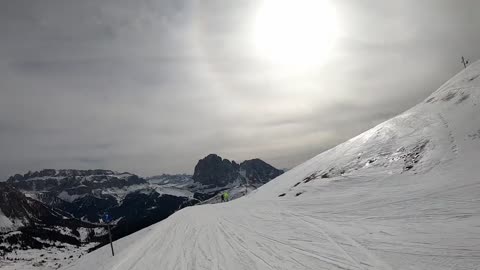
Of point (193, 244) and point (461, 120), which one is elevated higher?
point (461, 120)

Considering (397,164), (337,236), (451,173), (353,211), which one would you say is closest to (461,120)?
(397,164)

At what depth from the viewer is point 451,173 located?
70.8 ft

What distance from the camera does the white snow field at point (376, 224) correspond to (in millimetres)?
10711

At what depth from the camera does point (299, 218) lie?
20688 millimetres

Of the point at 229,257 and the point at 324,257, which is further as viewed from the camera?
the point at 229,257

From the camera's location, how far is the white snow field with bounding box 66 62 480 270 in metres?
10.7

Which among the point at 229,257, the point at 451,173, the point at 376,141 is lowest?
the point at 229,257

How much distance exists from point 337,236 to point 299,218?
6510 millimetres

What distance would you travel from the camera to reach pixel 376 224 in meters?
15.3

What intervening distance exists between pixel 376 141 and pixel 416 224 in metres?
26.1

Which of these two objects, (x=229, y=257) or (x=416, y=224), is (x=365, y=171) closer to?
(x=416, y=224)

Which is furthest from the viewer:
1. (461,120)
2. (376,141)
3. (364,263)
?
(376,141)

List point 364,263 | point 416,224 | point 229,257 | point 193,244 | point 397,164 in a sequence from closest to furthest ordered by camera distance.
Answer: point 364,263 → point 229,257 → point 416,224 → point 193,244 → point 397,164

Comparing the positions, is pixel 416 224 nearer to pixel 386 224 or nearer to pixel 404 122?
pixel 386 224
